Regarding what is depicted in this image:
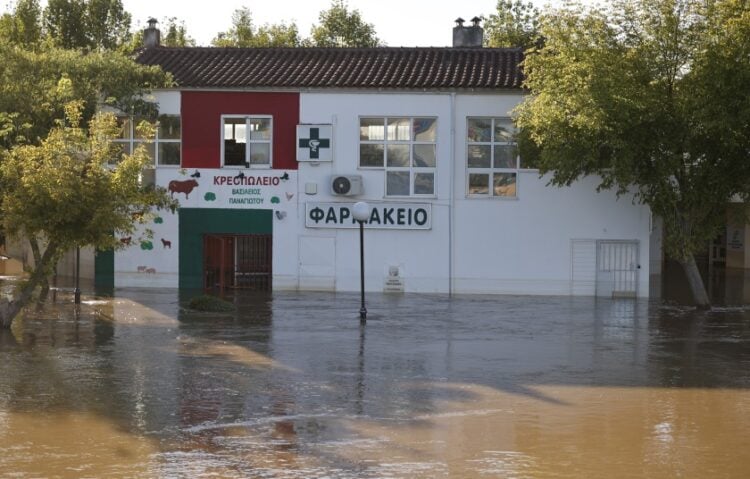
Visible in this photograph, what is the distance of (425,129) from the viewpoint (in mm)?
30406

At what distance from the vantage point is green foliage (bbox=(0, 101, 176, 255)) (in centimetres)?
1956

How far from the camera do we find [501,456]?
11.3 m

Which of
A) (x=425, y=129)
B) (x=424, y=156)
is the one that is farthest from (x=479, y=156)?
(x=425, y=129)

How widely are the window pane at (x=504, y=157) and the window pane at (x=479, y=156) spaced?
0.70 ft

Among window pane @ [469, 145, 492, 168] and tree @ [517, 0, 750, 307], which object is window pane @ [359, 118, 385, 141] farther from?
tree @ [517, 0, 750, 307]

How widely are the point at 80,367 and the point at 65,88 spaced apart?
425 inches

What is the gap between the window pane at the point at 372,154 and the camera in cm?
3050

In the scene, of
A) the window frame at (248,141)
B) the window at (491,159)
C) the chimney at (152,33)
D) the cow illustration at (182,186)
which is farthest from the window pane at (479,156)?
the chimney at (152,33)

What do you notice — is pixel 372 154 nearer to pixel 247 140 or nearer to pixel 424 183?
pixel 424 183

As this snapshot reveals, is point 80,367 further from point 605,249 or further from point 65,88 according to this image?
point 605,249

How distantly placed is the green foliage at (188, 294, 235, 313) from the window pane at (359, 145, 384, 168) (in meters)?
6.78

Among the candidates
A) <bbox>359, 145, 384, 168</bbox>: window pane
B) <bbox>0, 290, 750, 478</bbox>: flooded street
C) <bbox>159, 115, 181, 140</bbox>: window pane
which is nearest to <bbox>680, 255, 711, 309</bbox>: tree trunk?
<bbox>0, 290, 750, 478</bbox>: flooded street

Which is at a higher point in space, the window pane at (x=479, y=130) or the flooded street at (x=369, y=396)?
the window pane at (x=479, y=130)

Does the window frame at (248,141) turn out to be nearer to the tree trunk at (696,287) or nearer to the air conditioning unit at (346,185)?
the air conditioning unit at (346,185)
